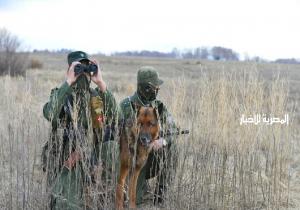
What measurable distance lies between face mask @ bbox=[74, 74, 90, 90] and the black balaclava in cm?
62

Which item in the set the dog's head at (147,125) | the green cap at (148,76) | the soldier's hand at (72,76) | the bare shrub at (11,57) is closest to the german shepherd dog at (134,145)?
the dog's head at (147,125)

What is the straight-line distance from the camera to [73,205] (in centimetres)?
378

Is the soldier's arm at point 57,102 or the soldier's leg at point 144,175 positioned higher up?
the soldier's arm at point 57,102

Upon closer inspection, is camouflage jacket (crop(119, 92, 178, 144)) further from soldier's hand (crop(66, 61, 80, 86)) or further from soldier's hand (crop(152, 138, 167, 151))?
soldier's hand (crop(66, 61, 80, 86))

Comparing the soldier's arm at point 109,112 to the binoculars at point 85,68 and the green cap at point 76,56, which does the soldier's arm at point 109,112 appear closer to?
the binoculars at point 85,68

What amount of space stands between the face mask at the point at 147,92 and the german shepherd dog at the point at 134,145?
0.26m

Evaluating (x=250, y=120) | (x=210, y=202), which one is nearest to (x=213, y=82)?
(x=250, y=120)

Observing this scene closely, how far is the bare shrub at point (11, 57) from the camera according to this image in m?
19.5

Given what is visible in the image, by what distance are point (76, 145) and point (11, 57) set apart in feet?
A: 56.6

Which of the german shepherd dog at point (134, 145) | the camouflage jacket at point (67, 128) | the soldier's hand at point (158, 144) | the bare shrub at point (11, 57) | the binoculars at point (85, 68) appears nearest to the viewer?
the camouflage jacket at point (67, 128)

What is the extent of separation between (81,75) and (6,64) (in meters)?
16.6

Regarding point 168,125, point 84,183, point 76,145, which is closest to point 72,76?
point 76,145

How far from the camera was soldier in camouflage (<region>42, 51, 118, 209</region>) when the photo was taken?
12.0ft

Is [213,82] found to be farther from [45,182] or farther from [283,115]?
[45,182]
